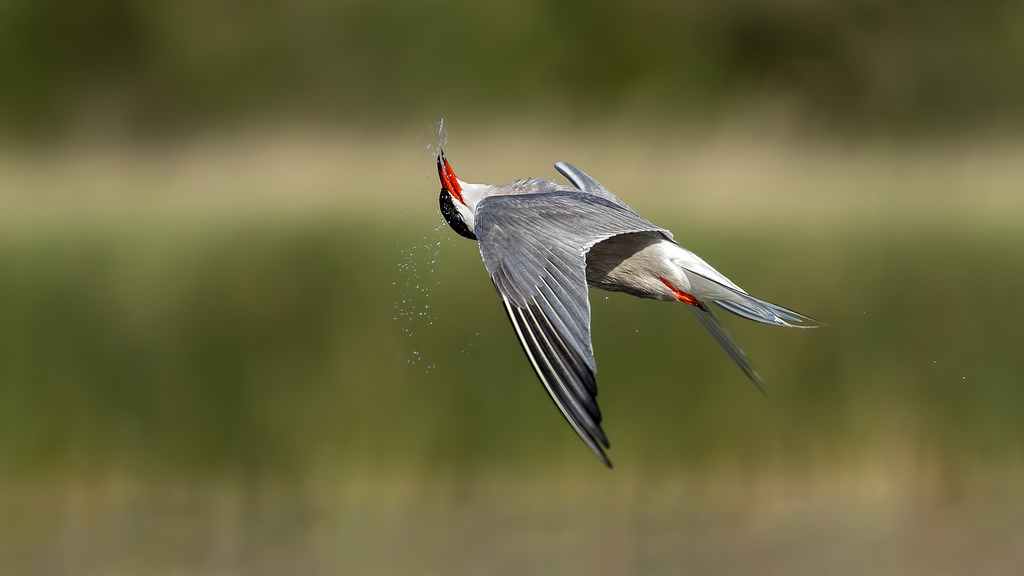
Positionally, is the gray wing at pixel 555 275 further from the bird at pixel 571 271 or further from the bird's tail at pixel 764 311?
the bird's tail at pixel 764 311

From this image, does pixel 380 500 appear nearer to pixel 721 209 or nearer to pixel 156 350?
pixel 156 350

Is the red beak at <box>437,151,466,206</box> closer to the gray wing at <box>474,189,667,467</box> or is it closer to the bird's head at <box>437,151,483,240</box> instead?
the bird's head at <box>437,151,483,240</box>

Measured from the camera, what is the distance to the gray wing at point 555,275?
69.6 inches

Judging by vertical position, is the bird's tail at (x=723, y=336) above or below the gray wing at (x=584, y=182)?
below

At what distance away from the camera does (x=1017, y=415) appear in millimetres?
5602

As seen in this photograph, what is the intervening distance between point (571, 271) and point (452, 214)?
0.61 m

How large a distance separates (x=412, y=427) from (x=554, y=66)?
2.18 meters

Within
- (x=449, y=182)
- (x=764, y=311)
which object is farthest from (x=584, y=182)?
(x=764, y=311)

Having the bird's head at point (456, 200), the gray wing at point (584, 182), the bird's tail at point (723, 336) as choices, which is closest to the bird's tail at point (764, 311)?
the bird's tail at point (723, 336)

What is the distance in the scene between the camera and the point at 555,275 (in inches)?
81.5

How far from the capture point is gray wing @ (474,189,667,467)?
1769 mm

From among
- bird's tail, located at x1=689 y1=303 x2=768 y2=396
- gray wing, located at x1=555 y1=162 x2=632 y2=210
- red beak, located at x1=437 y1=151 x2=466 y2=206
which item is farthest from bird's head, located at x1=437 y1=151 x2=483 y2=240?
bird's tail, located at x1=689 y1=303 x2=768 y2=396

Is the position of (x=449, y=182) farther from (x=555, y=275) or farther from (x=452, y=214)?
(x=555, y=275)

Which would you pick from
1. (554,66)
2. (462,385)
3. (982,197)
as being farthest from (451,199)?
(982,197)
